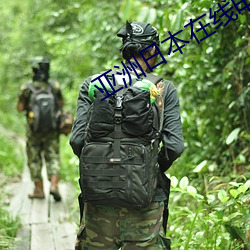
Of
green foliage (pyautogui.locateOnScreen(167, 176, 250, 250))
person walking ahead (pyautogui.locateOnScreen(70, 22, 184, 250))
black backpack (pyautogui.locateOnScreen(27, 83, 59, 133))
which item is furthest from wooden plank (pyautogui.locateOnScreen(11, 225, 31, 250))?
person walking ahead (pyautogui.locateOnScreen(70, 22, 184, 250))

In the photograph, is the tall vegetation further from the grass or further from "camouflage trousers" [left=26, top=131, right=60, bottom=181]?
"camouflage trousers" [left=26, top=131, right=60, bottom=181]

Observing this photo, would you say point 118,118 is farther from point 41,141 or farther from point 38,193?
point 38,193

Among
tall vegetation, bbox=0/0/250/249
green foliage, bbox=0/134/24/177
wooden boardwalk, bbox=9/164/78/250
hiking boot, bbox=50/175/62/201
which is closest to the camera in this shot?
tall vegetation, bbox=0/0/250/249

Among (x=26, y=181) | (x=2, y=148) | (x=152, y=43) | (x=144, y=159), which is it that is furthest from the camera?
(x=2, y=148)

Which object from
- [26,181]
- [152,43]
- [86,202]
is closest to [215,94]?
[152,43]

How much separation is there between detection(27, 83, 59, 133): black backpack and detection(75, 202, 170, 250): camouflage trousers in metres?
3.86

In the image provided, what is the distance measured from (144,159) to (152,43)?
2.41 feet

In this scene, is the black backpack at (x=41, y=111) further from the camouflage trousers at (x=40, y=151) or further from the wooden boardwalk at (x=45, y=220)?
the wooden boardwalk at (x=45, y=220)

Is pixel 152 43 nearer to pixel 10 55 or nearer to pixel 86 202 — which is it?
pixel 86 202

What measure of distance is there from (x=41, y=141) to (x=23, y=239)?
1907 mm

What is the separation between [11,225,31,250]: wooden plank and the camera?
17.3 ft

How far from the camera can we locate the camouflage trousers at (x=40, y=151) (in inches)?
281

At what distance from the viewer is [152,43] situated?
3201 mm

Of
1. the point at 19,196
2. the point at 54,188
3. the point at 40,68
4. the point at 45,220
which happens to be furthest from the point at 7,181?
the point at 45,220
